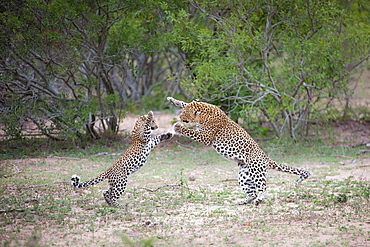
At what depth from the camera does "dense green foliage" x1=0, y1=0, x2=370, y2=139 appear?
10.8m

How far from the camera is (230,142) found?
6.70 meters

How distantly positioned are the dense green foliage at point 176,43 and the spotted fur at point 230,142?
14.4 ft

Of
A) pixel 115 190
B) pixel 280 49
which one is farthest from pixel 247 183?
pixel 280 49

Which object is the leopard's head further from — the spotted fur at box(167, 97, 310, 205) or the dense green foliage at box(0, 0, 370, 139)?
the dense green foliage at box(0, 0, 370, 139)

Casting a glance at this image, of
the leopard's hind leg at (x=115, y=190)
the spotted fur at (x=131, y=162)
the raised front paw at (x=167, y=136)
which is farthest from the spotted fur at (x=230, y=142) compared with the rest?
the leopard's hind leg at (x=115, y=190)

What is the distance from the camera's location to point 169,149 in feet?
42.5

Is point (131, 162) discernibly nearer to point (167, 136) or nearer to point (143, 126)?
point (143, 126)

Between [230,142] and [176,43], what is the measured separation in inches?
237

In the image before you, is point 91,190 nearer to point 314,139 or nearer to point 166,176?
point 166,176

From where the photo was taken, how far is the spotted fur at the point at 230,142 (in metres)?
6.67

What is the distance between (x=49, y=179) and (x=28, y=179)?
396 millimetres

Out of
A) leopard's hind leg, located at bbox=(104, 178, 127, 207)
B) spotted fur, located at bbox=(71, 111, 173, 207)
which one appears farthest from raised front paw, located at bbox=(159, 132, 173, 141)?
leopard's hind leg, located at bbox=(104, 178, 127, 207)

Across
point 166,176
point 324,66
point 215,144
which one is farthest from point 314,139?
point 215,144

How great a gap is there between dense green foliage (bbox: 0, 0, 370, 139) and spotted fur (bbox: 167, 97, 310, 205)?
14.4 feet
